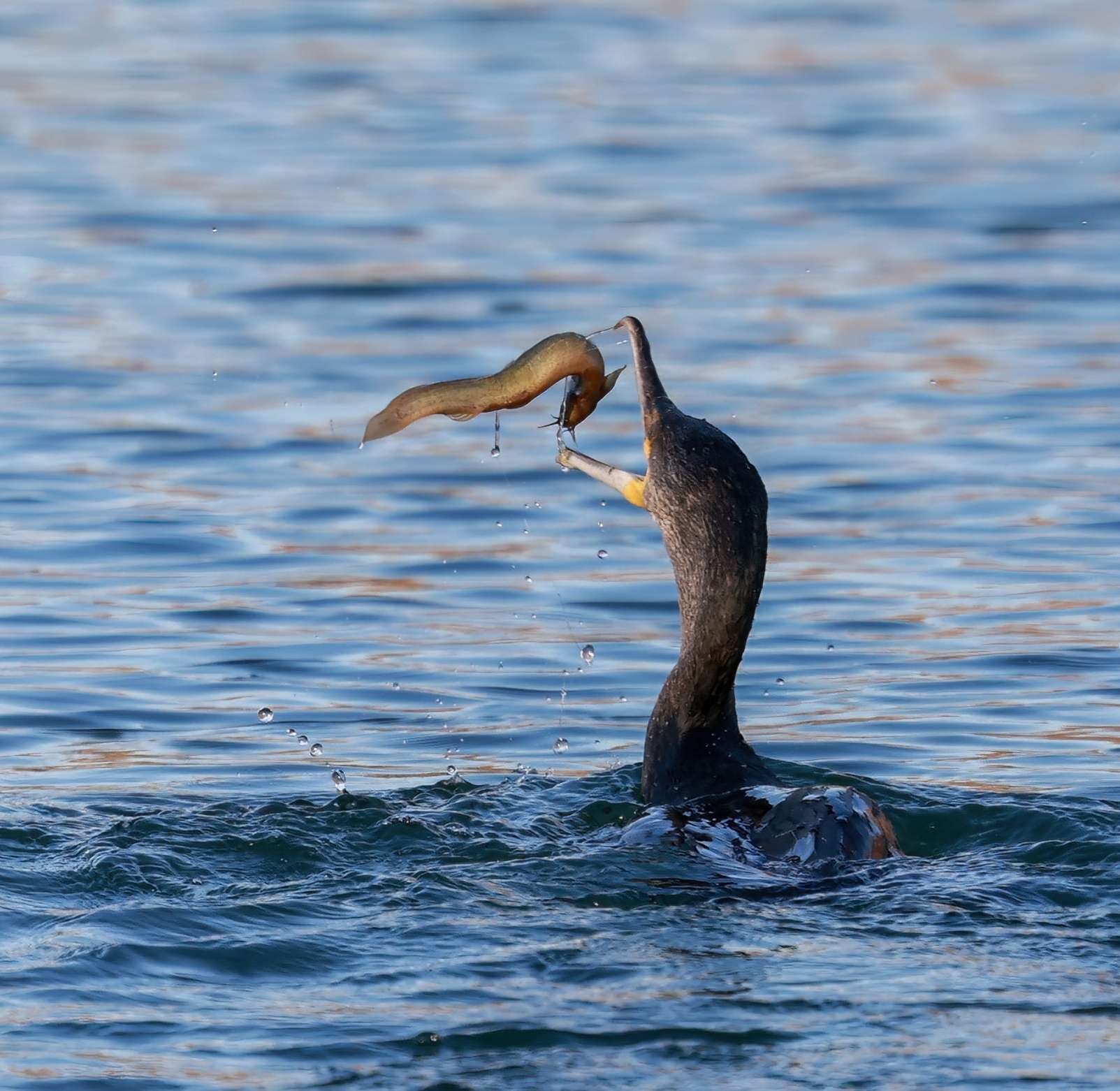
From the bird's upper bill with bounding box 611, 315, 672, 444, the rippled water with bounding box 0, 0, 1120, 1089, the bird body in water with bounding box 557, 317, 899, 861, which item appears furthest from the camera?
the bird's upper bill with bounding box 611, 315, 672, 444

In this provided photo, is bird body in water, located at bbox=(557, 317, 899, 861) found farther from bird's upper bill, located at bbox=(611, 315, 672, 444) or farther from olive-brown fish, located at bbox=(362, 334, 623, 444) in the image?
olive-brown fish, located at bbox=(362, 334, 623, 444)

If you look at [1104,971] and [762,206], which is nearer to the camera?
[1104,971]

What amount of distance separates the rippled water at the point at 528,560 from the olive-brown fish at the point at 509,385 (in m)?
1.28

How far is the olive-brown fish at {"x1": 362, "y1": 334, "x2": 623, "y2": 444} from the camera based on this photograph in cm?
730

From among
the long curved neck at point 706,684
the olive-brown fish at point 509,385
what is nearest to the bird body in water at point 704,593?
the long curved neck at point 706,684

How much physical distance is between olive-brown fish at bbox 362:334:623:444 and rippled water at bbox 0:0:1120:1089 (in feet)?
4.20

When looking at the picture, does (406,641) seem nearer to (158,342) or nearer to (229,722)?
(229,722)

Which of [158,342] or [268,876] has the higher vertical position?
[158,342]

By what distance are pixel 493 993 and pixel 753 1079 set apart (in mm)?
777

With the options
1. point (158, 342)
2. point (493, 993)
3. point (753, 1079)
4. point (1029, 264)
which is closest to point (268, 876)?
point (493, 993)

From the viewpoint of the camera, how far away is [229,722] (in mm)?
8945

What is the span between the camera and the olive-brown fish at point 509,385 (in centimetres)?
730

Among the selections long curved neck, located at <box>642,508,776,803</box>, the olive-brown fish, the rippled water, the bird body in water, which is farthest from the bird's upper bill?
the rippled water

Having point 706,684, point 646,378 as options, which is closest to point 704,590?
point 706,684
